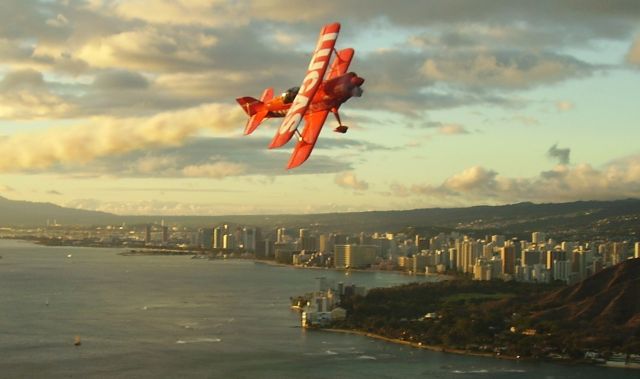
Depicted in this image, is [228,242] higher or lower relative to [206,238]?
lower

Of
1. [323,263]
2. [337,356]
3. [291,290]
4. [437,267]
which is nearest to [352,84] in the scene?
[337,356]

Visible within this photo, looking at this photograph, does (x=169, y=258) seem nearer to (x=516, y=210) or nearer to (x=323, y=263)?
(x=323, y=263)

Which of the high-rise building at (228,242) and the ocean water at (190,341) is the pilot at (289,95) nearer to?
the ocean water at (190,341)

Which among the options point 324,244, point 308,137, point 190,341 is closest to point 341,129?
point 308,137

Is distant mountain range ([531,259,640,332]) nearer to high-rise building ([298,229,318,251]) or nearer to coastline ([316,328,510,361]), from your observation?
coastline ([316,328,510,361])

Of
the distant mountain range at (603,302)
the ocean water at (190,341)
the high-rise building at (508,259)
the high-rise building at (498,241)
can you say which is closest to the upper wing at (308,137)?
the ocean water at (190,341)

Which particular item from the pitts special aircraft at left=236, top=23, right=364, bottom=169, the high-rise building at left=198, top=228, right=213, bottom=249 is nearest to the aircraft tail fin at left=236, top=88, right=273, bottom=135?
the pitts special aircraft at left=236, top=23, right=364, bottom=169

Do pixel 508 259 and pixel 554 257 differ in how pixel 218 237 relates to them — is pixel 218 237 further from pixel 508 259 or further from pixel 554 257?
pixel 554 257
